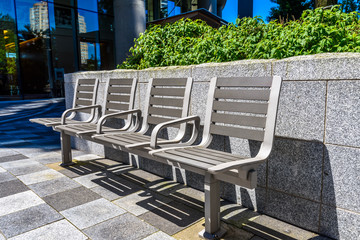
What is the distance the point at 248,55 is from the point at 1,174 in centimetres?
Result: 378

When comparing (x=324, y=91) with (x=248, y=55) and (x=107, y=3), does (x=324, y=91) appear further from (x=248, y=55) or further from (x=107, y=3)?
(x=107, y=3)

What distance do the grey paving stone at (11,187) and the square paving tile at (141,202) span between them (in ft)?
4.26

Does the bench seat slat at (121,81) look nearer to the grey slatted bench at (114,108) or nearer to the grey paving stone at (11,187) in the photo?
the grey slatted bench at (114,108)

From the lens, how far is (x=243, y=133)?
8.64ft

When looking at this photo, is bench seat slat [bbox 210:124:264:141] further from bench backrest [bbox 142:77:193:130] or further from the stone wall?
bench backrest [bbox 142:77:193:130]

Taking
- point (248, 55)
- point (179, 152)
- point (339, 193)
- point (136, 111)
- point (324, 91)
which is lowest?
point (339, 193)

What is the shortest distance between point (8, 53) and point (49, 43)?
6.18ft

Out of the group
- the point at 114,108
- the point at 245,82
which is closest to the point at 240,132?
the point at 245,82

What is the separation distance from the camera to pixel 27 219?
2.75m

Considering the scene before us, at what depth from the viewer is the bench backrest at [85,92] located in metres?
4.76

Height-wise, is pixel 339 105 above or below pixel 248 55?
below

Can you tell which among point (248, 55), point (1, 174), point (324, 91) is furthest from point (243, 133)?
point (1, 174)

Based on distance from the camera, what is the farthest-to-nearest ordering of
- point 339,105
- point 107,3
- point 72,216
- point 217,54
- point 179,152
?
point 107,3 < point 217,54 < point 72,216 < point 179,152 < point 339,105

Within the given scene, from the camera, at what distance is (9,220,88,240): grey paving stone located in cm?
242
